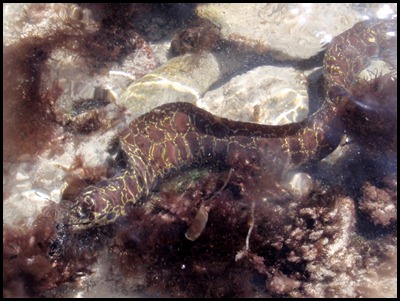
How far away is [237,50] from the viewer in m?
7.69

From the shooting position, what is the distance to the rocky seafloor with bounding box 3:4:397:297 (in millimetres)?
5039

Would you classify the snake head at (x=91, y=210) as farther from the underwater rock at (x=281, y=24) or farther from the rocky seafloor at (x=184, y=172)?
the underwater rock at (x=281, y=24)

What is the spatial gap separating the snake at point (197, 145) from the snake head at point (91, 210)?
0.05 feet

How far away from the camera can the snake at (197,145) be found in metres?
5.17

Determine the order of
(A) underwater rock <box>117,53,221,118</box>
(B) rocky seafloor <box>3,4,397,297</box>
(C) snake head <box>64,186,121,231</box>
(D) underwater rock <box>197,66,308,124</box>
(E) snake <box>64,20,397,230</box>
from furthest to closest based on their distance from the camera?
(D) underwater rock <box>197,66,308,124</box>
(A) underwater rock <box>117,53,221,118</box>
(E) snake <box>64,20,397,230</box>
(B) rocky seafloor <box>3,4,397,297</box>
(C) snake head <box>64,186,121,231</box>

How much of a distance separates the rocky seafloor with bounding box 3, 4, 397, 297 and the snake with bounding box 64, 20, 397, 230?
26 cm

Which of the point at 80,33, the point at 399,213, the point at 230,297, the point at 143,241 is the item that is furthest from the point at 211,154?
the point at 80,33

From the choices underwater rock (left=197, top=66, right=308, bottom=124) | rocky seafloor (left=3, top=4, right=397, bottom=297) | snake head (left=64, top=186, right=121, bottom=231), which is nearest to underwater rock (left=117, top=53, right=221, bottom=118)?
rocky seafloor (left=3, top=4, right=397, bottom=297)

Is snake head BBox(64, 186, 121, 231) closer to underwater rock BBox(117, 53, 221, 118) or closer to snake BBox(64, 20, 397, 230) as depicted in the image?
snake BBox(64, 20, 397, 230)

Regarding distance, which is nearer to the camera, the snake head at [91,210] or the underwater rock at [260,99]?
the snake head at [91,210]

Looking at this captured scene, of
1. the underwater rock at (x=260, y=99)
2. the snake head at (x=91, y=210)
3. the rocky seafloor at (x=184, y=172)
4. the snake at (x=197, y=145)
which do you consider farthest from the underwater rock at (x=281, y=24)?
the snake head at (x=91, y=210)

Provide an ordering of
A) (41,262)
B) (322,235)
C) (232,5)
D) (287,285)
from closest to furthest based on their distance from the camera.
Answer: (41,262) < (287,285) < (322,235) < (232,5)

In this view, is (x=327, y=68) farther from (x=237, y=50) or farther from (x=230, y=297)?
(x=230, y=297)

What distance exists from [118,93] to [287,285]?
4.86m
